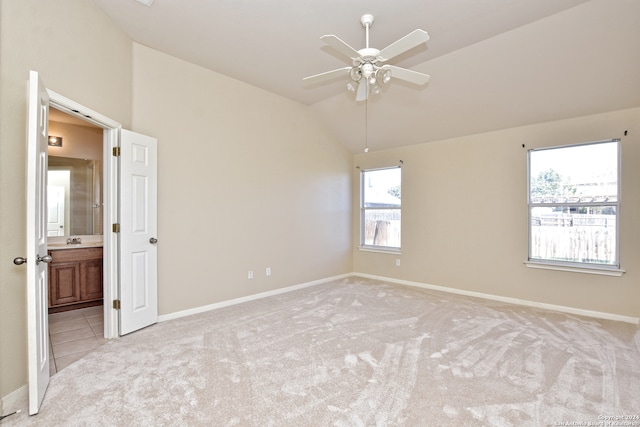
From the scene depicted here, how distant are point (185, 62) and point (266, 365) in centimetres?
353

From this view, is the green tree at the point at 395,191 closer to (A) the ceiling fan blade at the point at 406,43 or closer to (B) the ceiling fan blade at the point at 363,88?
(B) the ceiling fan blade at the point at 363,88

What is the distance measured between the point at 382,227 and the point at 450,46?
10.8 feet

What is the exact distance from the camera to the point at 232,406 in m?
2.00

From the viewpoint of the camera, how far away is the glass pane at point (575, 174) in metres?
3.71

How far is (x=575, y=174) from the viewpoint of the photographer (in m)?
3.93

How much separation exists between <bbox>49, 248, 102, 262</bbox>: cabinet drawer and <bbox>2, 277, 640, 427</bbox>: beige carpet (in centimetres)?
158

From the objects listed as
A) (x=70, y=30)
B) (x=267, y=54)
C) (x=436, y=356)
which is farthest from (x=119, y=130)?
(x=436, y=356)

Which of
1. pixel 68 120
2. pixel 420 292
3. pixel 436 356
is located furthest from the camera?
pixel 420 292

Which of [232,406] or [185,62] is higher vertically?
[185,62]

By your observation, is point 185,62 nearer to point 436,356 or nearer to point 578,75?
point 436,356

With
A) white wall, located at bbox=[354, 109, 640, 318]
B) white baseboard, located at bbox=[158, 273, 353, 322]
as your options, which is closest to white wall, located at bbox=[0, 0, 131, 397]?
white baseboard, located at bbox=[158, 273, 353, 322]

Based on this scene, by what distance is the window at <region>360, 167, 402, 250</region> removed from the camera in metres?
Result: 5.69

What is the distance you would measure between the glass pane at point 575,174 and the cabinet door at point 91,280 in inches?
238

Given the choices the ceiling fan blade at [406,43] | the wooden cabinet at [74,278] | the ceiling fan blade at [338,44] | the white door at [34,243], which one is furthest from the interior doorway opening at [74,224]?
the ceiling fan blade at [406,43]
